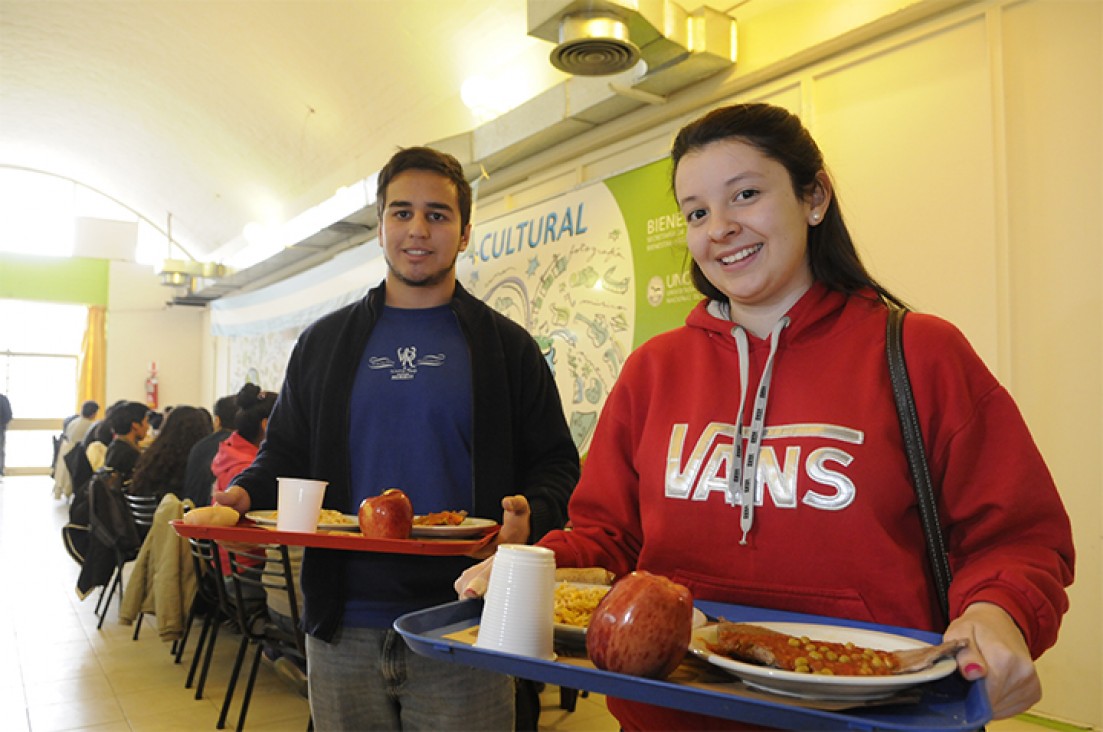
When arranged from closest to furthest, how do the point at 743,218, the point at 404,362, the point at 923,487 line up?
the point at 923,487, the point at 743,218, the point at 404,362

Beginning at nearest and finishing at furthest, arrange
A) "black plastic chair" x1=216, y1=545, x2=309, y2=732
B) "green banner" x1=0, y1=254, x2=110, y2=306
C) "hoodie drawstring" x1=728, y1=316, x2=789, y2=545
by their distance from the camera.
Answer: "hoodie drawstring" x1=728, y1=316, x2=789, y2=545 → "black plastic chair" x1=216, y1=545, x2=309, y2=732 → "green banner" x1=0, y1=254, x2=110, y2=306

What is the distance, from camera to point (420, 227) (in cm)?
182

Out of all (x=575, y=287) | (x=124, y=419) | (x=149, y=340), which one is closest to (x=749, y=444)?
(x=575, y=287)

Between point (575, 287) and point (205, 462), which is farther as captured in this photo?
point (575, 287)

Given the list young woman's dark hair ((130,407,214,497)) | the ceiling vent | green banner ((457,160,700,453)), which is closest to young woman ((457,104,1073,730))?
the ceiling vent

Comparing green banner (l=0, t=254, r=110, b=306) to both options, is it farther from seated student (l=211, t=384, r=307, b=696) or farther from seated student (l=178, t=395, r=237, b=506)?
seated student (l=211, t=384, r=307, b=696)

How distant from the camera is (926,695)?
0.77 m

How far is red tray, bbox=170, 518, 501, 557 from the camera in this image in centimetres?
144

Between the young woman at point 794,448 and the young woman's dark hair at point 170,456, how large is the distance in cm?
472

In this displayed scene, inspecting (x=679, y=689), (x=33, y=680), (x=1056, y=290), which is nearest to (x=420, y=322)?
(x=679, y=689)

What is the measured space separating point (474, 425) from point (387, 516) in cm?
30

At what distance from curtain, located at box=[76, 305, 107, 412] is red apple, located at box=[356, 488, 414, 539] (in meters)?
16.3

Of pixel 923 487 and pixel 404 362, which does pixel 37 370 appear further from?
pixel 923 487

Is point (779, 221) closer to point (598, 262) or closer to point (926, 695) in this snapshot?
point (926, 695)
